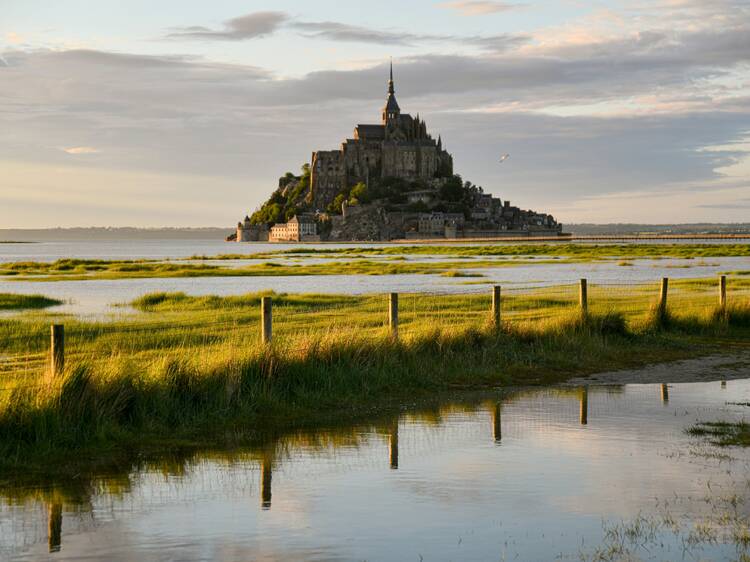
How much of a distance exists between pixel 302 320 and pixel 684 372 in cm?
1208

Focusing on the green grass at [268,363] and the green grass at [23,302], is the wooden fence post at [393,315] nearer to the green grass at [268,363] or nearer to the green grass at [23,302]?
the green grass at [268,363]

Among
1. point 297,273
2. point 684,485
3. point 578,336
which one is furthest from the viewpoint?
point 297,273

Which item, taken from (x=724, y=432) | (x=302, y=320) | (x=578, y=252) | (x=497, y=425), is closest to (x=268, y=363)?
(x=497, y=425)

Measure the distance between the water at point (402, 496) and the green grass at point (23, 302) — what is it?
2574 centimetres

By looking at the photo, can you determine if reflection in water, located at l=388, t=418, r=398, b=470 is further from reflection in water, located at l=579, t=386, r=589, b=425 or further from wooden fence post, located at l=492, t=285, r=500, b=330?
wooden fence post, located at l=492, t=285, r=500, b=330

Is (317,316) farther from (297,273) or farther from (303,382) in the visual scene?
(297,273)

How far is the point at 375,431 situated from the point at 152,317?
18258 millimetres

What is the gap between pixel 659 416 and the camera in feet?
46.5

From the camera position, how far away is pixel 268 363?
14.6 meters

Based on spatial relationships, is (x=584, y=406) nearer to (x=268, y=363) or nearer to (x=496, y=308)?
(x=496, y=308)

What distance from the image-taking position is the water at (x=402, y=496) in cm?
798

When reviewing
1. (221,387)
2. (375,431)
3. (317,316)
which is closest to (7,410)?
(221,387)

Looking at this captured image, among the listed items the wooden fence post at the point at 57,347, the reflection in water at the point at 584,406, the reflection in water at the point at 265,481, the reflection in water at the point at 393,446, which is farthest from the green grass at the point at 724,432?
the wooden fence post at the point at 57,347

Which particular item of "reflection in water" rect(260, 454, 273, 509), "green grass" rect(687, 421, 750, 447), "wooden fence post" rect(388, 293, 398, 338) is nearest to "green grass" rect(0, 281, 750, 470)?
"wooden fence post" rect(388, 293, 398, 338)
